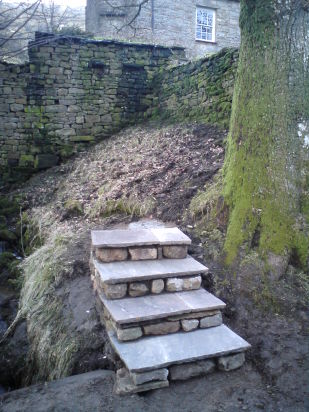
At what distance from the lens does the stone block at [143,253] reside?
122 inches

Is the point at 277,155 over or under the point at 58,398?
over

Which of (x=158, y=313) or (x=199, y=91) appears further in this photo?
(x=199, y=91)

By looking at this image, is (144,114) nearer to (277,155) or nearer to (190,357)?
(277,155)

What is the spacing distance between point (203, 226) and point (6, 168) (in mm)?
6547

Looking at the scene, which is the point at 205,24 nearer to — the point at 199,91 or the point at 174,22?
the point at 174,22

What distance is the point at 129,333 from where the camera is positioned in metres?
2.56

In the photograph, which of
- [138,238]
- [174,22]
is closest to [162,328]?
[138,238]

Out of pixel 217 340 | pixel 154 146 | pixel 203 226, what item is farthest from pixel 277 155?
pixel 154 146

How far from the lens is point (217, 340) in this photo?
8.70 ft

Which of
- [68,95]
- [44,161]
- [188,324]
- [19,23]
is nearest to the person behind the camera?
[188,324]

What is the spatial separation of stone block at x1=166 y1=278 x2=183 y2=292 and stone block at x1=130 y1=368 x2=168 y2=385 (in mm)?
719

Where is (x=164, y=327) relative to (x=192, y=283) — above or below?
below

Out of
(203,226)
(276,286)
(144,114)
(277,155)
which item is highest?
(144,114)

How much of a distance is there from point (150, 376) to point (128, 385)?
150 mm
